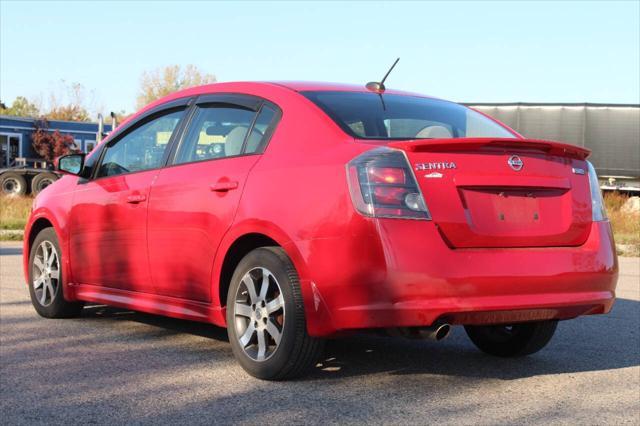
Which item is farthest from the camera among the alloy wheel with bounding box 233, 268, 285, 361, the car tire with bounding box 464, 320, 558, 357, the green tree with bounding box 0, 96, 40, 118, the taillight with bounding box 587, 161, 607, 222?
the green tree with bounding box 0, 96, 40, 118

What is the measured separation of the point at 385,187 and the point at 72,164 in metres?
3.12

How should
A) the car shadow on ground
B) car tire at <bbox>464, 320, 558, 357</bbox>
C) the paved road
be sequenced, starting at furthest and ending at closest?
car tire at <bbox>464, 320, 558, 357</bbox>, the car shadow on ground, the paved road

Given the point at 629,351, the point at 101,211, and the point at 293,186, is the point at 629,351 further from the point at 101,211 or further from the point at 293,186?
the point at 101,211

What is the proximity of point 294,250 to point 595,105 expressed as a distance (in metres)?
21.7

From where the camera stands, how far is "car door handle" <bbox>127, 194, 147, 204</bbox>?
593 cm

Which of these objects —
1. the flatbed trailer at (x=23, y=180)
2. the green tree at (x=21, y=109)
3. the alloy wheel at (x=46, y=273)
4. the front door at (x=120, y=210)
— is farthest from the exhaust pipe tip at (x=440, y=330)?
the green tree at (x=21, y=109)

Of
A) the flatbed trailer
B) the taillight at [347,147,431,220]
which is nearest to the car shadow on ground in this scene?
the taillight at [347,147,431,220]

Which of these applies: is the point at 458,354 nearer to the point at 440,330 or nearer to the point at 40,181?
the point at 440,330

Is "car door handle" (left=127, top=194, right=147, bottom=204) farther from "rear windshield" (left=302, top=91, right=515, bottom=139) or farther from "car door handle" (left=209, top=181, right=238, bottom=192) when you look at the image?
"rear windshield" (left=302, top=91, right=515, bottom=139)

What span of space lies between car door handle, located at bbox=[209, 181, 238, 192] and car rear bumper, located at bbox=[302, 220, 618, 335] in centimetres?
90

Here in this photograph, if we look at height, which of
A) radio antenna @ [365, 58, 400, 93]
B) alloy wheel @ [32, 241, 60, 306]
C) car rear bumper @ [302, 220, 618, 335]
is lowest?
alloy wheel @ [32, 241, 60, 306]

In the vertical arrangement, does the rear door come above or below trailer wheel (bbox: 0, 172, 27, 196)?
above

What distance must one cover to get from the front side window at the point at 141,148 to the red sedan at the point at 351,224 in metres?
0.04

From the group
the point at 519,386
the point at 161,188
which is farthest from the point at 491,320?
the point at 161,188
